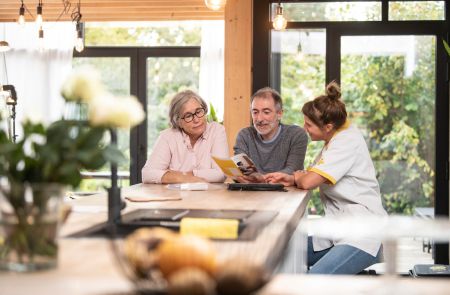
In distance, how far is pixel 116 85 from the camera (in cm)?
870

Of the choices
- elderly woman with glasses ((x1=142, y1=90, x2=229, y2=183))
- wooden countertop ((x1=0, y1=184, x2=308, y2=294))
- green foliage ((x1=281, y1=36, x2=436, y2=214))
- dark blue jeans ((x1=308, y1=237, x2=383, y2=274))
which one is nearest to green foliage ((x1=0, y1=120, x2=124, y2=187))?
wooden countertop ((x1=0, y1=184, x2=308, y2=294))

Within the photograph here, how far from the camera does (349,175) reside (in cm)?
385

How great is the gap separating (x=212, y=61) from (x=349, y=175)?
4.65 m

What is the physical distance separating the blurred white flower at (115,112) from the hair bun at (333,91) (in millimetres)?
2425

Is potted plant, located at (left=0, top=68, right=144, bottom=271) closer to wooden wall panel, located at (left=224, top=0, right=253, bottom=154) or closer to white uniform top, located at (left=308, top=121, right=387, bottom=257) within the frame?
white uniform top, located at (left=308, top=121, right=387, bottom=257)

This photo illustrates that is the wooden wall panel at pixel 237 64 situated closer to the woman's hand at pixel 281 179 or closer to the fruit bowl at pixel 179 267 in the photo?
the woman's hand at pixel 281 179

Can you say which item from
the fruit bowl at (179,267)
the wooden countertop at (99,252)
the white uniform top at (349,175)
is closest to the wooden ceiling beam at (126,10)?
the white uniform top at (349,175)

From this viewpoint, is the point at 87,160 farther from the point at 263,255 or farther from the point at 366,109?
the point at 366,109

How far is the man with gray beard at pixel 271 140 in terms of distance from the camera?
459 centimetres

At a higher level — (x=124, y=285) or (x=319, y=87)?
(x=319, y=87)

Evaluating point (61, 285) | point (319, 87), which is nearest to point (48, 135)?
point (61, 285)

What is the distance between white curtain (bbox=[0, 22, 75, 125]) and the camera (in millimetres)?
8578

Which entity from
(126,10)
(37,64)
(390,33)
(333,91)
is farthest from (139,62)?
(333,91)

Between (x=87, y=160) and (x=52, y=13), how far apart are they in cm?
606
